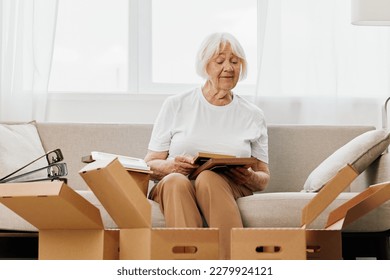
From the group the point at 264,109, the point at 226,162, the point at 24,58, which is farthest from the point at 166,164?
the point at 24,58

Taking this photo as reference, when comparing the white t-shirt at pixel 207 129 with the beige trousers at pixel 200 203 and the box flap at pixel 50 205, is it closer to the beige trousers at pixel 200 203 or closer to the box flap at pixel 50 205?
the beige trousers at pixel 200 203

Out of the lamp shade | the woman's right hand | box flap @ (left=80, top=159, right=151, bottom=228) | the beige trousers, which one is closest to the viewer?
box flap @ (left=80, top=159, right=151, bottom=228)

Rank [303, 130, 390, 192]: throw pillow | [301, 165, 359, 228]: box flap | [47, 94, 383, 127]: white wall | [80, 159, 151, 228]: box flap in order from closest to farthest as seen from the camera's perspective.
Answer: [80, 159, 151, 228]: box flap, [301, 165, 359, 228]: box flap, [303, 130, 390, 192]: throw pillow, [47, 94, 383, 127]: white wall

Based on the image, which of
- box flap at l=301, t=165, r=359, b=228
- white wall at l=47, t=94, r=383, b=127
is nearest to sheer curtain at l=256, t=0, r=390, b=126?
white wall at l=47, t=94, r=383, b=127

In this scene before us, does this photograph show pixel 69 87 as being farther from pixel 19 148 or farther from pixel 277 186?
pixel 277 186

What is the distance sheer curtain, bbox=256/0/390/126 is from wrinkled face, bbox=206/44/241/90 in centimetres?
A: 77

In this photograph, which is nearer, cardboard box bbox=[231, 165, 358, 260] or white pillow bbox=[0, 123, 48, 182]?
cardboard box bbox=[231, 165, 358, 260]

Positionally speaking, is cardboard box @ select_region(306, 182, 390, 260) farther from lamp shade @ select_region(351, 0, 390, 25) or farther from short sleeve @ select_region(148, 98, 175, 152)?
lamp shade @ select_region(351, 0, 390, 25)

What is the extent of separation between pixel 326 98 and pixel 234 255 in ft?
6.77

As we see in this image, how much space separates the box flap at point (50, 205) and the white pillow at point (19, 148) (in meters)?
0.81

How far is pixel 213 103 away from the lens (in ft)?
10.3

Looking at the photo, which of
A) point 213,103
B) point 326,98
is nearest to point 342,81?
point 326,98

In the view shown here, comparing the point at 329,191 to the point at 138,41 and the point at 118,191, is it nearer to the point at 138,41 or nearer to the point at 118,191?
the point at 118,191

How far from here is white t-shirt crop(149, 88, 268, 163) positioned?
3.01m
